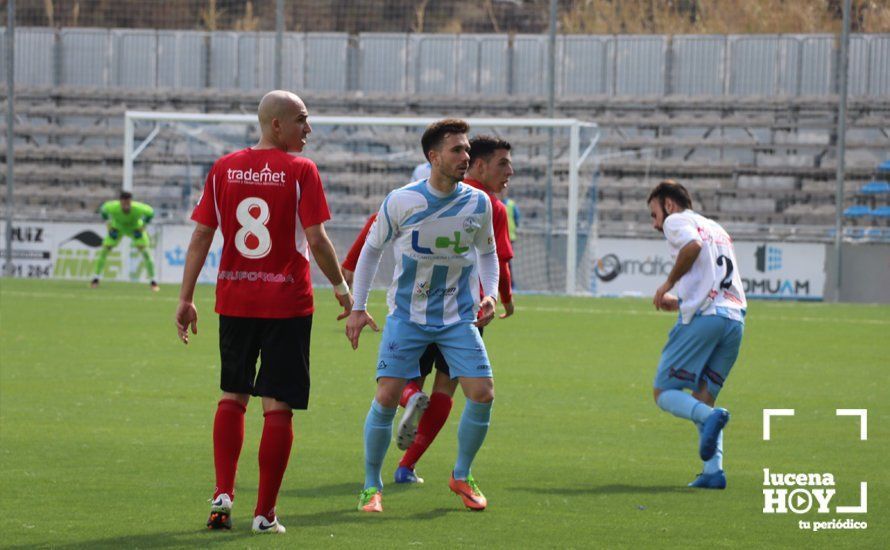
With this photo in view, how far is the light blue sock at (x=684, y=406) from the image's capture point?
7.92 m

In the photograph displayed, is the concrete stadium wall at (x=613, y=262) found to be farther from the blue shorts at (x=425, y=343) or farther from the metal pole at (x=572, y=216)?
the blue shorts at (x=425, y=343)

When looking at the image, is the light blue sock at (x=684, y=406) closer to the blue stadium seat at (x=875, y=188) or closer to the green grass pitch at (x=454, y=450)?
the green grass pitch at (x=454, y=450)

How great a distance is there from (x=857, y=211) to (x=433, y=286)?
24.3 m

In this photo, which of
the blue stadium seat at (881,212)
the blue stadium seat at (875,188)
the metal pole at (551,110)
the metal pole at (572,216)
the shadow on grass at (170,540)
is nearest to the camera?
the shadow on grass at (170,540)

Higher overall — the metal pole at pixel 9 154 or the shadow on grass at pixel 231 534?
the metal pole at pixel 9 154

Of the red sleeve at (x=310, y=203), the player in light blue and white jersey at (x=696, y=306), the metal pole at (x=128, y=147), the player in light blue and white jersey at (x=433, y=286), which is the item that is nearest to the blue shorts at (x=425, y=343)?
the player in light blue and white jersey at (x=433, y=286)

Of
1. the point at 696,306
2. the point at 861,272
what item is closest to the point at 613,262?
the point at 861,272

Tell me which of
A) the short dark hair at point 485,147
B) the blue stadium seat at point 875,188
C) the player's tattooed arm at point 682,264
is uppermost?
the short dark hair at point 485,147

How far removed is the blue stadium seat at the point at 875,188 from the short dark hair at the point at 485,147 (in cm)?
2378

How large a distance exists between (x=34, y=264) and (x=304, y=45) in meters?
9.33

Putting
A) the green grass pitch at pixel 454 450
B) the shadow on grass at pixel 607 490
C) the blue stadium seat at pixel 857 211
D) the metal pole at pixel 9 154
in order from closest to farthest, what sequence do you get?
the green grass pitch at pixel 454 450 < the shadow on grass at pixel 607 490 < the blue stadium seat at pixel 857 211 < the metal pole at pixel 9 154

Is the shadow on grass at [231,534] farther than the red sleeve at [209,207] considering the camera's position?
No

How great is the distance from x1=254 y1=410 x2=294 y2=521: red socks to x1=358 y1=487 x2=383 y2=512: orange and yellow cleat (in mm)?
754

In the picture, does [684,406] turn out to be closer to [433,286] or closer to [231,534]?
[433,286]
